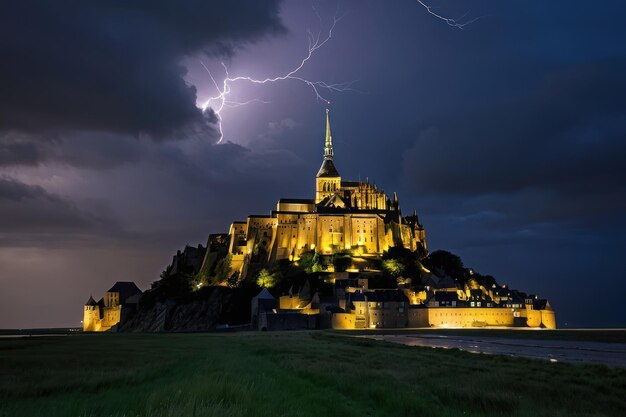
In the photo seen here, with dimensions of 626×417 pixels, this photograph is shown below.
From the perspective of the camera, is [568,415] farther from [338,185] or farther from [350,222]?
[338,185]

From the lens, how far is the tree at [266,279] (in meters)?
108

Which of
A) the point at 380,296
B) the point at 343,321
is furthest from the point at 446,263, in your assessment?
the point at 343,321

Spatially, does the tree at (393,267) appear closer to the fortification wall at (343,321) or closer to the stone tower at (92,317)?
the fortification wall at (343,321)

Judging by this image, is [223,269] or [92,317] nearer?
[92,317]

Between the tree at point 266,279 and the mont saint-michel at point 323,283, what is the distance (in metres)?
0.23

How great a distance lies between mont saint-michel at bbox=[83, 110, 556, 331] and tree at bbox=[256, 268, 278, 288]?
23 cm

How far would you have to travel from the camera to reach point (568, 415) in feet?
42.0

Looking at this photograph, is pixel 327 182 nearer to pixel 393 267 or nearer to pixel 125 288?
pixel 393 267

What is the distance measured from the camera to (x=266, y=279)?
359ft

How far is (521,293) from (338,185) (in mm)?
60779

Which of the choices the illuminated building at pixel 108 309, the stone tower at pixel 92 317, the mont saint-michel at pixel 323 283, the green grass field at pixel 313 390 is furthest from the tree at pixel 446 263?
the green grass field at pixel 313 390

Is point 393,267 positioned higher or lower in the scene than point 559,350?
A: higher

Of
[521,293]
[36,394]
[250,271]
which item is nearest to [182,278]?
[250,271]

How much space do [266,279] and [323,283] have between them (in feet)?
47.5
